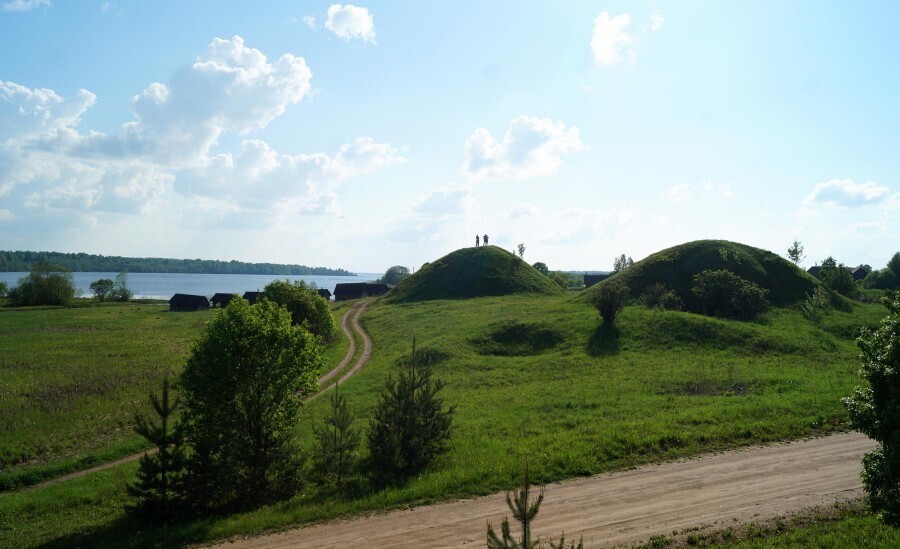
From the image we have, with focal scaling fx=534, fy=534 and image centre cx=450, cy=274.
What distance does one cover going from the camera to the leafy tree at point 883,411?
38.3 ft

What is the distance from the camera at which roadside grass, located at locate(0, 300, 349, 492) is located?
24.5 metres

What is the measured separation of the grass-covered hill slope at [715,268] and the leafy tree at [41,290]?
102 m

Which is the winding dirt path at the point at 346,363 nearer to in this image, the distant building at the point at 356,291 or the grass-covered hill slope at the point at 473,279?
the grass-covered hill slope at the point at 473,279

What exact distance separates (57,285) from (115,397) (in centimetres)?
9084

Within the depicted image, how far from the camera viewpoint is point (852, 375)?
28938mm

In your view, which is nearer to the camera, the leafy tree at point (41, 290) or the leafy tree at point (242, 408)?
the leafy tree at point (242, 408)

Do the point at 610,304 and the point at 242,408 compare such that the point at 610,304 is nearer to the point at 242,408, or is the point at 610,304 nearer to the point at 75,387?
the point at 242,408

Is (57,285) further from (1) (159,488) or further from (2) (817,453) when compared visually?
(2) (817,453)

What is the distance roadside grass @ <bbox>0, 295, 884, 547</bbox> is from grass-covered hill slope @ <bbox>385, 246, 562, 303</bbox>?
107ft

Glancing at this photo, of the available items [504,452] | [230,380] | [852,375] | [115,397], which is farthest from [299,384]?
[852,375]

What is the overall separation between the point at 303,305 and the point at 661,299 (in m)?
34.0

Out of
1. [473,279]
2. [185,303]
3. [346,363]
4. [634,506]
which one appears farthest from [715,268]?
[185,303]

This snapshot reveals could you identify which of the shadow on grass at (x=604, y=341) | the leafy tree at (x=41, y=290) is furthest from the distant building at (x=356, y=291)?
the shadow on grass at (x=604, y=341)

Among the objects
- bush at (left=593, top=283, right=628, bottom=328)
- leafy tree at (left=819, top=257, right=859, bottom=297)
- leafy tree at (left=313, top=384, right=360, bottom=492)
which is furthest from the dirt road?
leafy tree at (left=819, top=257, right=859, bottom=297)
